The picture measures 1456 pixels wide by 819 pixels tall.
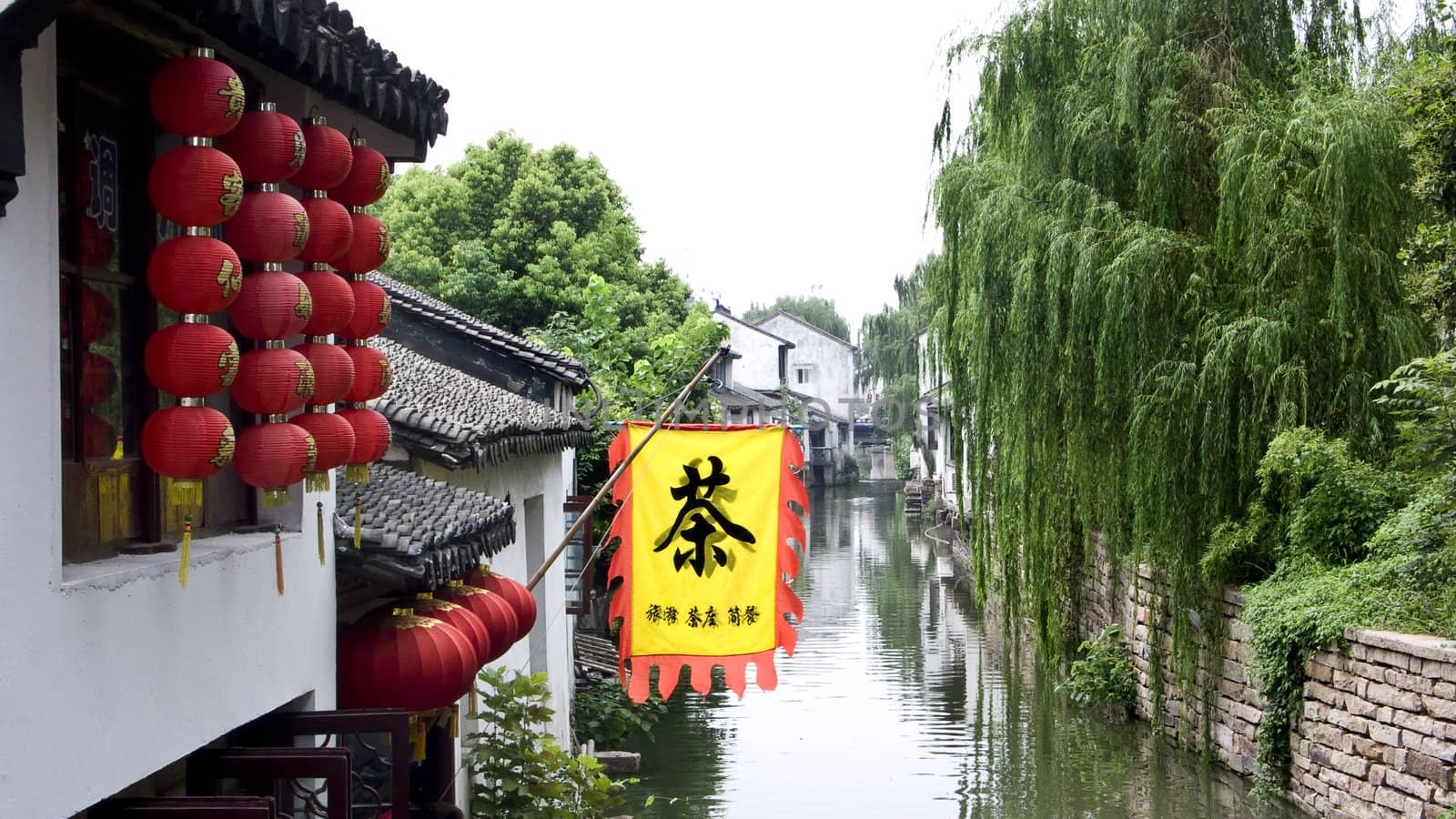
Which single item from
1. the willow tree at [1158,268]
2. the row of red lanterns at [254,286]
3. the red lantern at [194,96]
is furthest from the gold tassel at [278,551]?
the willow tree at [1158,268]

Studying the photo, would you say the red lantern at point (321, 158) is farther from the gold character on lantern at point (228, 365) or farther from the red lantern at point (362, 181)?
the gold character on lantern at point (228, 365)

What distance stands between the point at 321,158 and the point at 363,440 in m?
1.23

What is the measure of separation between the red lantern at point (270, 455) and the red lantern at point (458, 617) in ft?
6.75

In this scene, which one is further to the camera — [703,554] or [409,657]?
[703,554]

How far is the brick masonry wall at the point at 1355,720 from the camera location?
10156mm

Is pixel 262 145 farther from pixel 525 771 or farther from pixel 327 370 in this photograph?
pixel 525 771

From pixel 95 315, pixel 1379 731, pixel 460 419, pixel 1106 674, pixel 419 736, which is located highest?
pixel 95 315

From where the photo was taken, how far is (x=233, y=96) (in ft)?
14.5

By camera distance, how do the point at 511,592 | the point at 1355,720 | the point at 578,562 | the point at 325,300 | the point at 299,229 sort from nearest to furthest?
the point at 299,229 → the point at 325,300 → the point at 511,592 → the point at 1355,720 → the point at 578,562

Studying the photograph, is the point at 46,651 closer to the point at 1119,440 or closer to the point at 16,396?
the point at 16,396

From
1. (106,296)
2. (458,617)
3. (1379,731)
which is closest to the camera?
(106,296)

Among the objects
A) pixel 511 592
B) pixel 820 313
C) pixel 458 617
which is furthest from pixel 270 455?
pixel 820 313

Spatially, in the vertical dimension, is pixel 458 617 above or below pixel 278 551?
below

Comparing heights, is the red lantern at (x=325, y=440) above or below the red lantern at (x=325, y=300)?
below
